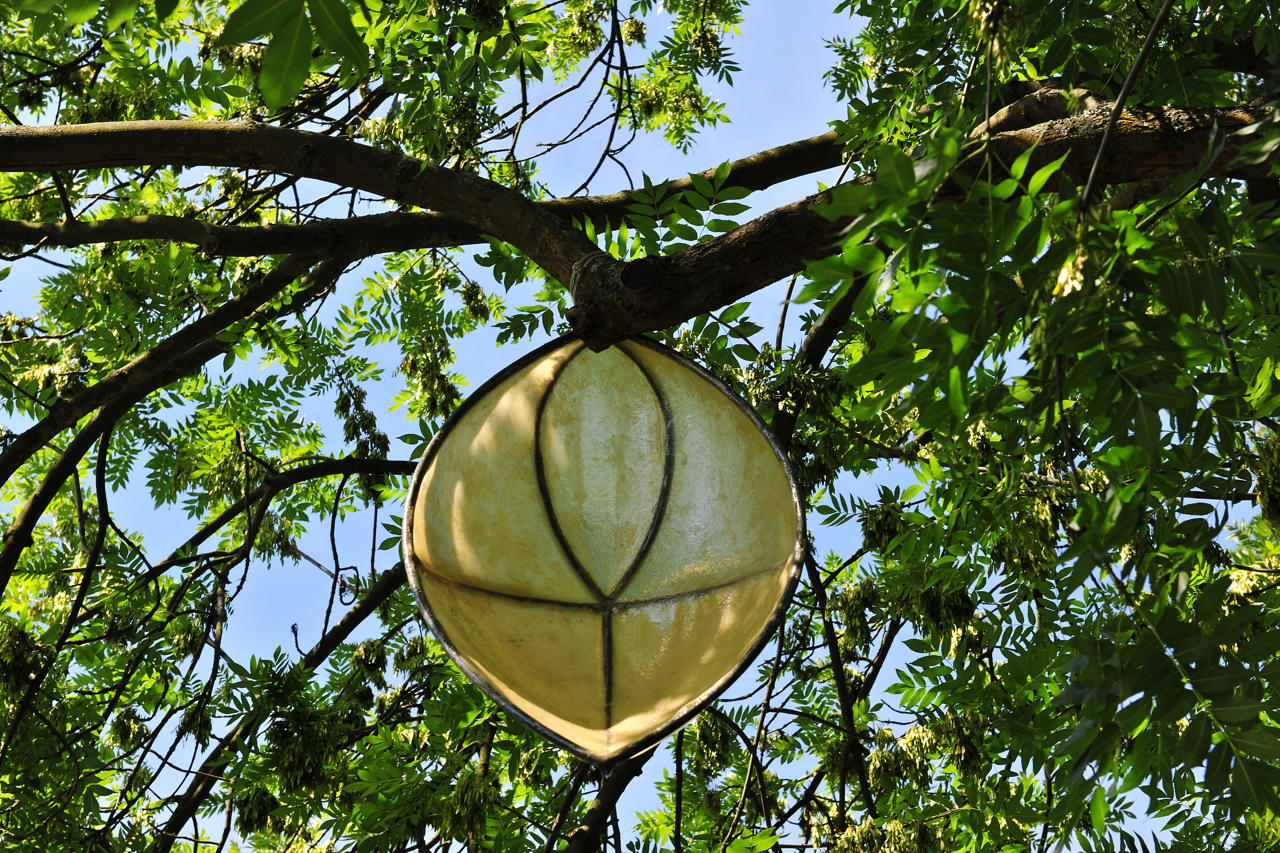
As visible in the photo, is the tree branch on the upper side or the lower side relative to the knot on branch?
upper

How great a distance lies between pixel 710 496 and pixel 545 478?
0.47 meters

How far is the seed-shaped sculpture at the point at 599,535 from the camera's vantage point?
2580 millimetres

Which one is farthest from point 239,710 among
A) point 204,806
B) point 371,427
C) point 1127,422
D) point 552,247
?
point 1127,422

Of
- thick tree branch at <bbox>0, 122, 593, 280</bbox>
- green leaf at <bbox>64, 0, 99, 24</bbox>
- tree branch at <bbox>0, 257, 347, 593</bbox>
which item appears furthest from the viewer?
tree branch at <bbox>0, 257, 347, 593</bbox>

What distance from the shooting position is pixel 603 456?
3.05 metres

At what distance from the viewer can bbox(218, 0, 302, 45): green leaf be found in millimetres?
1714

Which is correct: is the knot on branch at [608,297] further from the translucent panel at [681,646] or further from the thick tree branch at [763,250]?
the translucent panel at [681,646]

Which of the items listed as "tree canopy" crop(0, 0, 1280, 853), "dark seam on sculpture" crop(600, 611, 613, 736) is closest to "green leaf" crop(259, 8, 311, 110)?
"tree canopy" crop(0, 0, 1280, 853)

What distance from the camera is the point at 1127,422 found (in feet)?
6.41

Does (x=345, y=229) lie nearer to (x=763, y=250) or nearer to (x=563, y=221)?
(x=563, y=221)

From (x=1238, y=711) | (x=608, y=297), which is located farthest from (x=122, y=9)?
(x=1238, y=711)

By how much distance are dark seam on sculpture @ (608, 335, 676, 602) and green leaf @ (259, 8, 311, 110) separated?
4.13 feet

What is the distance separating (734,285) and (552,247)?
64cm

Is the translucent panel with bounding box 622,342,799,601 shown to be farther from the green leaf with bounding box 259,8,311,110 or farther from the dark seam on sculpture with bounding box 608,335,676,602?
the green leaf with bounding box 259,8,311,110
